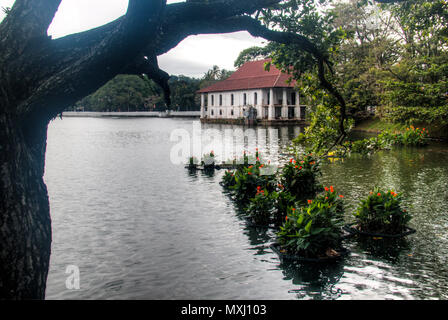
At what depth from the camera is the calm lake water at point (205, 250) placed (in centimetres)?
757

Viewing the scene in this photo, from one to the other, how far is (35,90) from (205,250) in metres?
6.70

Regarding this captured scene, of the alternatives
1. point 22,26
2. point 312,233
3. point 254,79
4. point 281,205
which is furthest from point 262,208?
point 254,79

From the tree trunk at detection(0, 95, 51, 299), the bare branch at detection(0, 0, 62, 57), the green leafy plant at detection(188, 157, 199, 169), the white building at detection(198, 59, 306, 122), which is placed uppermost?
the white building at detection(198, 59, 306, 122)

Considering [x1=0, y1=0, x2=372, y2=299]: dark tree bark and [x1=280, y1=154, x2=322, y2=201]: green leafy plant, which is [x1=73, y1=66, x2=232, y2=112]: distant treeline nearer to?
[x1=280, y1=154, x2=322, y2=201]: green leafy plant

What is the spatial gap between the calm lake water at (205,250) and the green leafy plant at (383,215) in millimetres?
478

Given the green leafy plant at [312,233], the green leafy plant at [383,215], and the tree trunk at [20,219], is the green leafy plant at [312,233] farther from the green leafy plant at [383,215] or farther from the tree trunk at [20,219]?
the tree trunk at [20,219]

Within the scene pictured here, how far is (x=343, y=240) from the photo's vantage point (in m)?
10.3

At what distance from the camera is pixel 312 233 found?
8758 mm

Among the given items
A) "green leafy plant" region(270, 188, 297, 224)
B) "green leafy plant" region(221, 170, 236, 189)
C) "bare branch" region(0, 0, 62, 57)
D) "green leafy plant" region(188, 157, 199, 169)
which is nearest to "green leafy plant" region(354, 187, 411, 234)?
"green leafy plant" region(270, 188, 297, 224)

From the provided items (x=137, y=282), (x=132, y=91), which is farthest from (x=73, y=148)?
(x=132, y=91)

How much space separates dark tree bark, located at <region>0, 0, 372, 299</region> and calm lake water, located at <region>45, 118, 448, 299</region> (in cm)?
409

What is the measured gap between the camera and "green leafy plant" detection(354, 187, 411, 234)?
10414 mm
